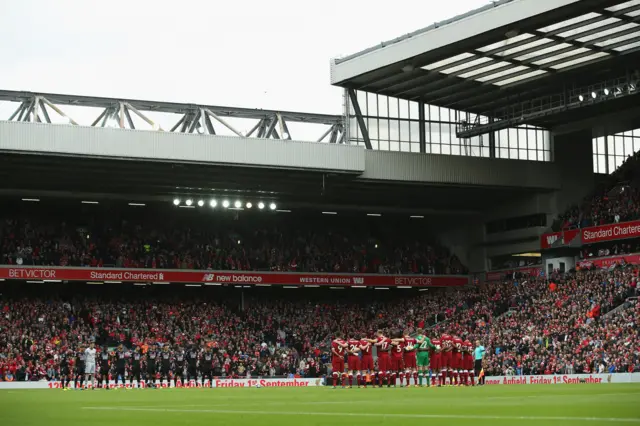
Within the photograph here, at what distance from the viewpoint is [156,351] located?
48.3 metres

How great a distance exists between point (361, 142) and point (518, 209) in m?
13.2

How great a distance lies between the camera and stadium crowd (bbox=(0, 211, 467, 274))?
57656mm

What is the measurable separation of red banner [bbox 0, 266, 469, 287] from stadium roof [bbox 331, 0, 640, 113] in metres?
12.4

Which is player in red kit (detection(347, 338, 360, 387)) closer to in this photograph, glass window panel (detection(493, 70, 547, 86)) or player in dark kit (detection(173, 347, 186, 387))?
player in dark kit (detection(173, 347, 186, 387))

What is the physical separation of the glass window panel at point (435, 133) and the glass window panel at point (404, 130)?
133 centimetres

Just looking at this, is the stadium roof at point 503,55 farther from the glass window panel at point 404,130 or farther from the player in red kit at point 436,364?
the player in red kit at point 436,364

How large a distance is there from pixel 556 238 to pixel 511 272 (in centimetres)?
487

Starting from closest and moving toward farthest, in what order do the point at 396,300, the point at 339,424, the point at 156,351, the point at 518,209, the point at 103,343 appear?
the point at 339,424 → the point at 156,351 → the point at 103,343 → the point at 518,209 → the point at 396,300

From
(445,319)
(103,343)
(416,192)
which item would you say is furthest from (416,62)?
(103,343)

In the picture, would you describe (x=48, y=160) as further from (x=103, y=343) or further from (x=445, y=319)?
(x=445, y=319)

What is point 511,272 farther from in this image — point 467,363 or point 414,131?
point 467,363

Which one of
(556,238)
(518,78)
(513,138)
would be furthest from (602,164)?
(518,78)

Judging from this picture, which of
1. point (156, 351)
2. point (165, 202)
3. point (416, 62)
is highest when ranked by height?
point (416, 62)

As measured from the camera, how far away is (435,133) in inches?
2318
